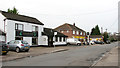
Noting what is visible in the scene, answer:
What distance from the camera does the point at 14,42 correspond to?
18531 millimetres

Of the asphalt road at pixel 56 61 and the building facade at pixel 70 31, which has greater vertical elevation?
the building facade at pixel 70 31

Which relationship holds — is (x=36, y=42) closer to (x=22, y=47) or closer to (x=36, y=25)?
(x=36, y=25)

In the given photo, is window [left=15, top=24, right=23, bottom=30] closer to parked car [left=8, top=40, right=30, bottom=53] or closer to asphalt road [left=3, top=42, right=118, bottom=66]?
parked car [left=8, top=40, right=30, bottom=53]

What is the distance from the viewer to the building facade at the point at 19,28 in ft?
79.0

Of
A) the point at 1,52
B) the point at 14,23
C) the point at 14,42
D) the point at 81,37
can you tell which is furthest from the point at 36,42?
the point at 81,37

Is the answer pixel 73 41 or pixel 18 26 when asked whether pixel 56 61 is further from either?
pixel 73 41

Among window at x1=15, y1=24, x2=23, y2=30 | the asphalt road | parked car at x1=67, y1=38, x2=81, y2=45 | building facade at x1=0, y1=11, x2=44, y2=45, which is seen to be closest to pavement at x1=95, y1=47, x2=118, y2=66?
the asphalt road

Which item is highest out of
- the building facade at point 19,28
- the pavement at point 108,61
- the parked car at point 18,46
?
the building facade at point 19,28

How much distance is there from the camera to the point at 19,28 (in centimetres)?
2633

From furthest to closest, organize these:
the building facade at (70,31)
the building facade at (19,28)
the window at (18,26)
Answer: the building facade at (70,31)
the window at (18,26)
the building facade at (19,28)

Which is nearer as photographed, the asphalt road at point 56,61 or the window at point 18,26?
the asphalt road at point 56,61

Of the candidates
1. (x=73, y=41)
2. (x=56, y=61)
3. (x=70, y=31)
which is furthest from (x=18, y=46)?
(x=70, y=31)

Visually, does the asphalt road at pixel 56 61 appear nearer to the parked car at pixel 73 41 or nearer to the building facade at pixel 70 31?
the parked car at pixel 73 41

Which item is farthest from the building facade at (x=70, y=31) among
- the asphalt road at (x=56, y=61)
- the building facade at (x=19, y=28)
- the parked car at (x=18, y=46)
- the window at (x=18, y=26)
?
the asphalt road at (x=56, y=61)
